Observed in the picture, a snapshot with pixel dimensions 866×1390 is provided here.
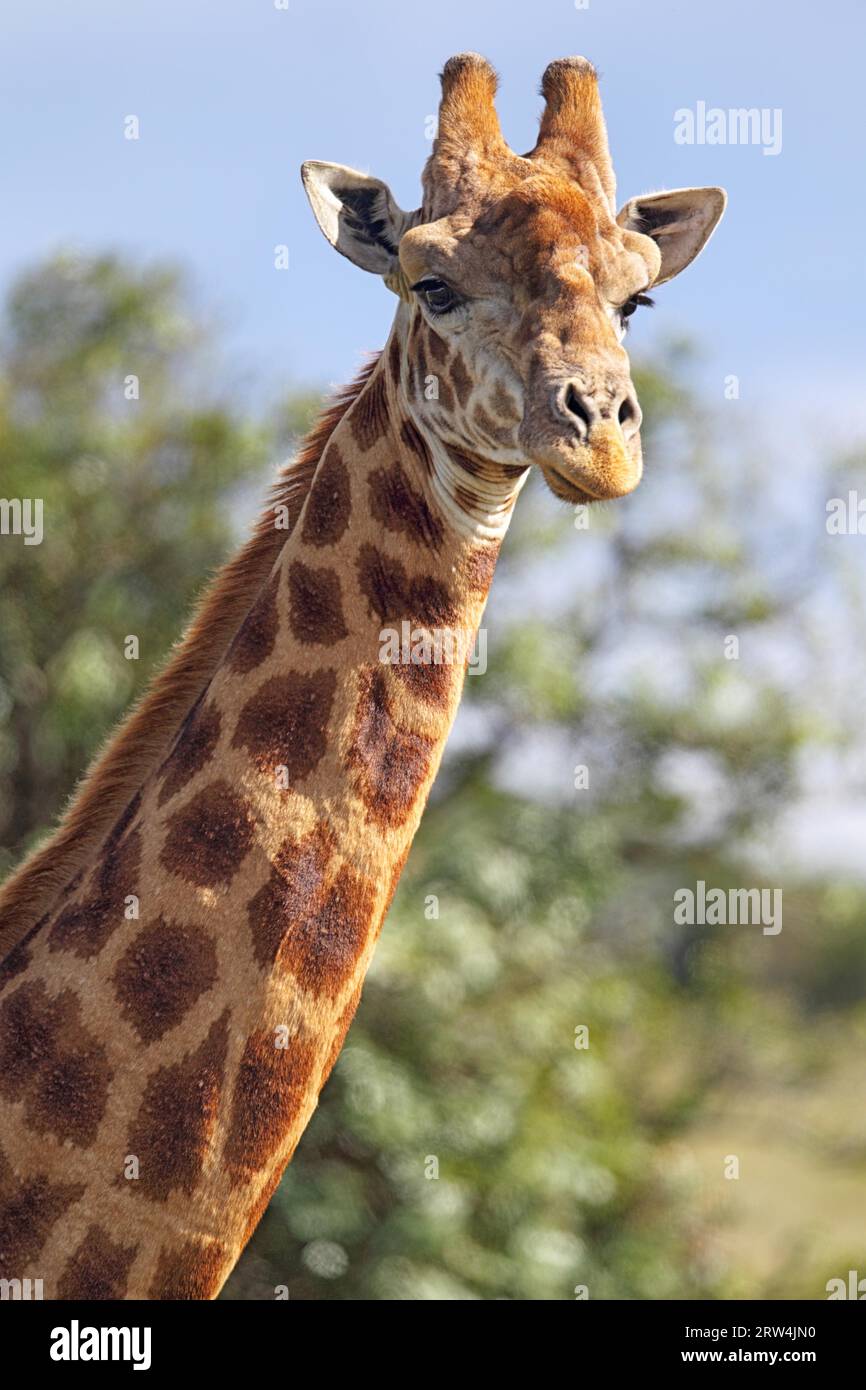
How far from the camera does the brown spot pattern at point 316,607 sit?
506 centimetres

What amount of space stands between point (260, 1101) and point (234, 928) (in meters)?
0.51

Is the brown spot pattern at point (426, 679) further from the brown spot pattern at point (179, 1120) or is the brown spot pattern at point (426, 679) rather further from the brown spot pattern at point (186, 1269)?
the brown spot pattern at point (186, 1269)

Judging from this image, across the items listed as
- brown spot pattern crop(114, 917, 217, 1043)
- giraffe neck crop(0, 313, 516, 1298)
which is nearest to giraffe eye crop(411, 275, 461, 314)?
giraffe neck crop(0, 313, 516, 1298)

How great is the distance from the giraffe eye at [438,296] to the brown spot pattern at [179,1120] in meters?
2.25

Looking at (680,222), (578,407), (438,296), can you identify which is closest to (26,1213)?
(578,407)

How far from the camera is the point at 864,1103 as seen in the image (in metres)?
36.8

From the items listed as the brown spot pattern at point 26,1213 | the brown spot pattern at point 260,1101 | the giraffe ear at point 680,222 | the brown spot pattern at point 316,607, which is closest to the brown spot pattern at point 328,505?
the brown spot pattern at point 316,607

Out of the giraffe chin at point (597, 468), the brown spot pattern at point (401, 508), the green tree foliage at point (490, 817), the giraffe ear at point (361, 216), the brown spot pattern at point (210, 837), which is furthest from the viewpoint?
the green tree foliage at point (490, 817)

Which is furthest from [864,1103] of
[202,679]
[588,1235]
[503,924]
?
[202,679]

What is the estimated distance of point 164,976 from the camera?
4.79 metres

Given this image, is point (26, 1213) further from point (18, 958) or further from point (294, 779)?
point (294, 779)

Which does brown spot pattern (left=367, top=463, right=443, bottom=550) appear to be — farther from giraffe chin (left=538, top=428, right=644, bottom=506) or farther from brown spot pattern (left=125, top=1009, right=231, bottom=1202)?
brown spot pattern (left=125, top=1009, right=231, bottom=1202)

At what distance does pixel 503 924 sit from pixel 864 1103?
19439 mm
